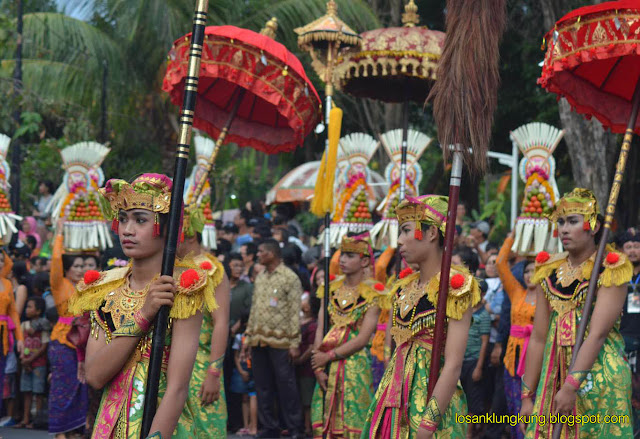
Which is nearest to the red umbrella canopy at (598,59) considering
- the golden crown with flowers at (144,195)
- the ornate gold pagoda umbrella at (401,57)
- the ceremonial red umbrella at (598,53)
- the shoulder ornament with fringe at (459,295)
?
the ceremonial red umbrella at (598,53)

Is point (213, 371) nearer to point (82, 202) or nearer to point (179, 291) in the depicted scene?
point (179, 291)

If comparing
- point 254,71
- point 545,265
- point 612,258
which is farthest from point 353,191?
point 612,258

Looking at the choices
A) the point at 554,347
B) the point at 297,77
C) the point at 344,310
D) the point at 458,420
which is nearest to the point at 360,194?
the point at 344,310

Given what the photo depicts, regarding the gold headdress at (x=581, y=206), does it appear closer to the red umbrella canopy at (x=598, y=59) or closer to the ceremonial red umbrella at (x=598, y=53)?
the ceremonial red umbrella at (x=598, y=53)

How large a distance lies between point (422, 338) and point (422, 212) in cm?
70

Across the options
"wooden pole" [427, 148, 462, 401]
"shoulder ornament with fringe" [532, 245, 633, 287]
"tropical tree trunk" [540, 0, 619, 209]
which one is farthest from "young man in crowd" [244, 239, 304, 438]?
"tropical tree trunk" [540, 0, 619, 209]

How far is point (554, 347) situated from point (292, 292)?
4.36 m

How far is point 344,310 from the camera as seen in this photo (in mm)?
7598

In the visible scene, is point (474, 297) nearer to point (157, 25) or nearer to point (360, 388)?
point (360, 388)

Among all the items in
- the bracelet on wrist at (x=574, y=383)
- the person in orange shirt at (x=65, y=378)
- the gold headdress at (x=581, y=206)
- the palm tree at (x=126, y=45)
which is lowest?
the person in orange shirt at (x=65, y=378)

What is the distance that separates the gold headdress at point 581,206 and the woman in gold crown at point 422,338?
86 centimetres

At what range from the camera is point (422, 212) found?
507 cm

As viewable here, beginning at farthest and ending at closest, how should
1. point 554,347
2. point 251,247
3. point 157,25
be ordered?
point 157,25
point 251,247
point 554,347

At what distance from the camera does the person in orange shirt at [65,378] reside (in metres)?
9.29
